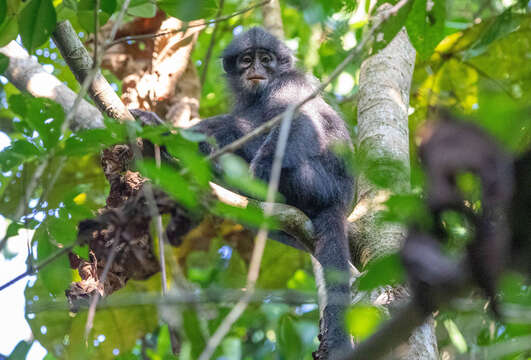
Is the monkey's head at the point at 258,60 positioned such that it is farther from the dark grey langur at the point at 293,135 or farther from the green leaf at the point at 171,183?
the green leaf at the point at 171,183

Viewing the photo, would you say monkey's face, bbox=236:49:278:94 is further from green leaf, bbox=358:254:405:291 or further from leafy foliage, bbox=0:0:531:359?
green leaf, bbox=358:254:405:291

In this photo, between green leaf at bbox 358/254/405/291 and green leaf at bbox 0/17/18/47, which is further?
green leaf at bbox 0/17/18/47

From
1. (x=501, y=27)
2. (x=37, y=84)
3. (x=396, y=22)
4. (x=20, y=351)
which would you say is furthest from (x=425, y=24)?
(x=37, y=84)

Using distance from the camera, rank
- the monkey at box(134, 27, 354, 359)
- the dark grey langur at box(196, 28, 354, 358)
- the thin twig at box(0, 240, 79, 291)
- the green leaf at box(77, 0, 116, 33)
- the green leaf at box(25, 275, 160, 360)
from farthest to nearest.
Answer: the green leaf at box(25, 275, 160, 360) < the dark grey langur at box(196, 28, 354, 358) < the monkey at box(134, 27, 354, 359) < the green leaf at box(77, 0, 116, 33) < the thin twig at box(0, 240, 79, 291)

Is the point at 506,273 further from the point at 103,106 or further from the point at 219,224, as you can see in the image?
the point at 219,224

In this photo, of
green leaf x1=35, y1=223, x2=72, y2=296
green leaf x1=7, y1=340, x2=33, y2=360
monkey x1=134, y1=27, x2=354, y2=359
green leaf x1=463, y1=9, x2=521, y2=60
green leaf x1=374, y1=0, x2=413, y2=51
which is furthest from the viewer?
monkey x1=134, y1=27, x2=354, y2=359

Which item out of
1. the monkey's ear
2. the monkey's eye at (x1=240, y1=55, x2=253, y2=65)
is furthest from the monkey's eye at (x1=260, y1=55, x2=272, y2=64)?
the monkey's ear

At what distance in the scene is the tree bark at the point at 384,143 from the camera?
8.63ft

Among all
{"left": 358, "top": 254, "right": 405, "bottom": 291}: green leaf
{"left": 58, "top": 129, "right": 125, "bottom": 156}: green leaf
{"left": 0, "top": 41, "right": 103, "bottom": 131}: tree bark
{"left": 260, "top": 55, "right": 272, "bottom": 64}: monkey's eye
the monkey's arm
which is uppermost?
{"left": 260, "top": 55, "right": 272, "bottom": 64}: monkey's eye

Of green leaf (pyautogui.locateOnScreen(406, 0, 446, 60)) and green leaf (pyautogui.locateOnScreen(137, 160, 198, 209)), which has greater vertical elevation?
green leaf (pyautogui.locateOnScreen(406, 0, 446, 60))

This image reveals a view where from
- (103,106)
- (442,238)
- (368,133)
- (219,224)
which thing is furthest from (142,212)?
(219,224)

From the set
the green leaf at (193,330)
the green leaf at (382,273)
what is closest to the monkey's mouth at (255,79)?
the green leaf at (193,330)

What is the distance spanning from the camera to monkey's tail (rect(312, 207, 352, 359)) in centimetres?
280

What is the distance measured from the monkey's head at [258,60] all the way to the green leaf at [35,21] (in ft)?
10.4
